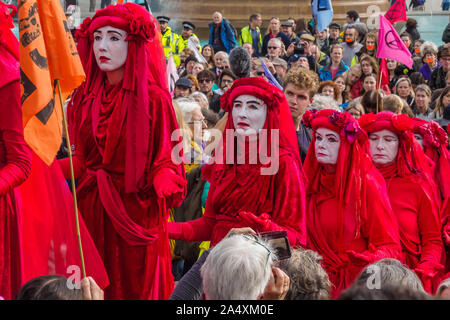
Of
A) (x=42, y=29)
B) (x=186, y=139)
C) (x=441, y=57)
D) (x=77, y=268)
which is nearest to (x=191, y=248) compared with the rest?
(x=186, y=139)

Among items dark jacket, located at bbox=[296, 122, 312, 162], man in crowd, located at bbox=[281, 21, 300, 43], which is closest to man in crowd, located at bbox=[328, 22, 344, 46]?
man in crowd, located at bbox=[281, 21, 300, 43]

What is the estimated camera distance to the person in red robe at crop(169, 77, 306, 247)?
193 inches

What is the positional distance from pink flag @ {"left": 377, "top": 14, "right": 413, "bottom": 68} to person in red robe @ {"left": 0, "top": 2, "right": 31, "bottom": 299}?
17.1 ft

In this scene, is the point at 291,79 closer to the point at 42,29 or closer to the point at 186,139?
the point at 186,139

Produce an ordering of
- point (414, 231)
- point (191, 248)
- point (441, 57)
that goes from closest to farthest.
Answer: point (414, 231) → point (191, 248) → point (441, 57)

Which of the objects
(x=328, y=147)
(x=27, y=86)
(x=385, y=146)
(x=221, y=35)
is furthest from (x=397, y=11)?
(x=27, y=86)

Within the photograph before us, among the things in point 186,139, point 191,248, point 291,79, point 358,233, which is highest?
point 291,79

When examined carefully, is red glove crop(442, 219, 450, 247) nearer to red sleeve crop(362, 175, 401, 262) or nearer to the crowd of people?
the crowd of people

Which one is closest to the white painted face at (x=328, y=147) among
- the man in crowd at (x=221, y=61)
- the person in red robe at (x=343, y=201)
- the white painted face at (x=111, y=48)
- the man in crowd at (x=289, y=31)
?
the person in red robe at (x=343, y=201)

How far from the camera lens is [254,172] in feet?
16.4

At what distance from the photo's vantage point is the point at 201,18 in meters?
21.0

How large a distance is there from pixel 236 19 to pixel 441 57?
405 inches

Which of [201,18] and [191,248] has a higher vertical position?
[201,18]

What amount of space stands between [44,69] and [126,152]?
0.79 meters
